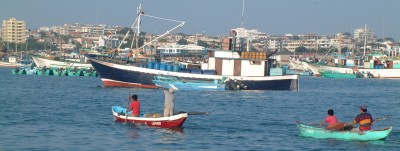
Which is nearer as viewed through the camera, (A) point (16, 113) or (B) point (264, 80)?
(A) point (16, 113)

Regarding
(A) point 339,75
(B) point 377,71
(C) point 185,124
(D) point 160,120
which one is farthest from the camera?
(A) point 339,75

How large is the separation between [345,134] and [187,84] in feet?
118

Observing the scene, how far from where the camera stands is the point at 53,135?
3309cm

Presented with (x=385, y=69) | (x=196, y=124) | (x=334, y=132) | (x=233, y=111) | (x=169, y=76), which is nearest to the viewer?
(x=334, y=132)

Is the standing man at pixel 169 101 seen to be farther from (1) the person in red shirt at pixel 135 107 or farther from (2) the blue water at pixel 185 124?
(1) the person in red shirt at pixel 135 107

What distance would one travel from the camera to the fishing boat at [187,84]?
67062 millimetres

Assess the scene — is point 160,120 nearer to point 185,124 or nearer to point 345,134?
point 185,124

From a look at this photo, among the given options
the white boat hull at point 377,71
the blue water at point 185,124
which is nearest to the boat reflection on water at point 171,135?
the blue water at point 185,124

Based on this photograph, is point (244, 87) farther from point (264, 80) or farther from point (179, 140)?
point (179, 140)

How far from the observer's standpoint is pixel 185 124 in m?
38.1

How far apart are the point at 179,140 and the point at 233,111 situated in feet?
54.5

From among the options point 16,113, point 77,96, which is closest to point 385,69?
point 77,96

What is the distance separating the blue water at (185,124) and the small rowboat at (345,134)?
0.26 m

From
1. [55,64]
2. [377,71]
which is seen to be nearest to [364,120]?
[55,64]
